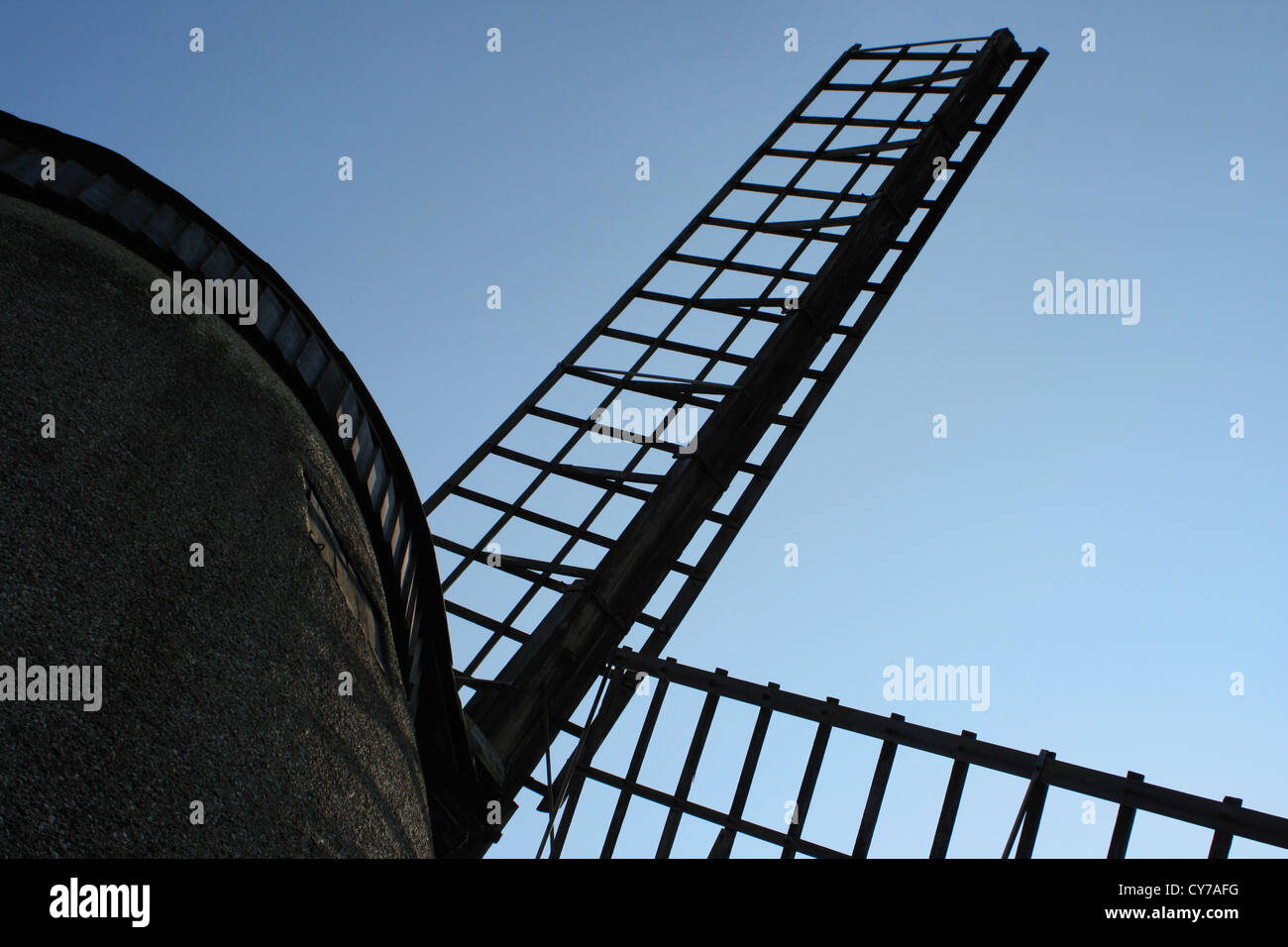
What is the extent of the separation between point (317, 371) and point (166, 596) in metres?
1.57

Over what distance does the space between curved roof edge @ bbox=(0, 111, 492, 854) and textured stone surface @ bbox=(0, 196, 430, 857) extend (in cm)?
9

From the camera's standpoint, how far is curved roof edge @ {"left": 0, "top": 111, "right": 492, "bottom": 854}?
12.9ft

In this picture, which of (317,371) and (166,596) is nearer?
(166,596)

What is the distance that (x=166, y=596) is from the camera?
285 centimetres

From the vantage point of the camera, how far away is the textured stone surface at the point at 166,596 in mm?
2420

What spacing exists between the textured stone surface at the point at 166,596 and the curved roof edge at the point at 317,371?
88mm

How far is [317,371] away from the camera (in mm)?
4254

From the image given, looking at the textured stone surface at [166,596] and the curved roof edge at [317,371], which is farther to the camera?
the curved roof edge at [317,371]

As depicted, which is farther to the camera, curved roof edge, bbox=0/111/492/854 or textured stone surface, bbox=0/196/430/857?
curved roof edge, bbox=0/111/492/854

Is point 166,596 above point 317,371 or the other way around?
the other way around

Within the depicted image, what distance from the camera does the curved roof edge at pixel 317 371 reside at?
12.9 feet
